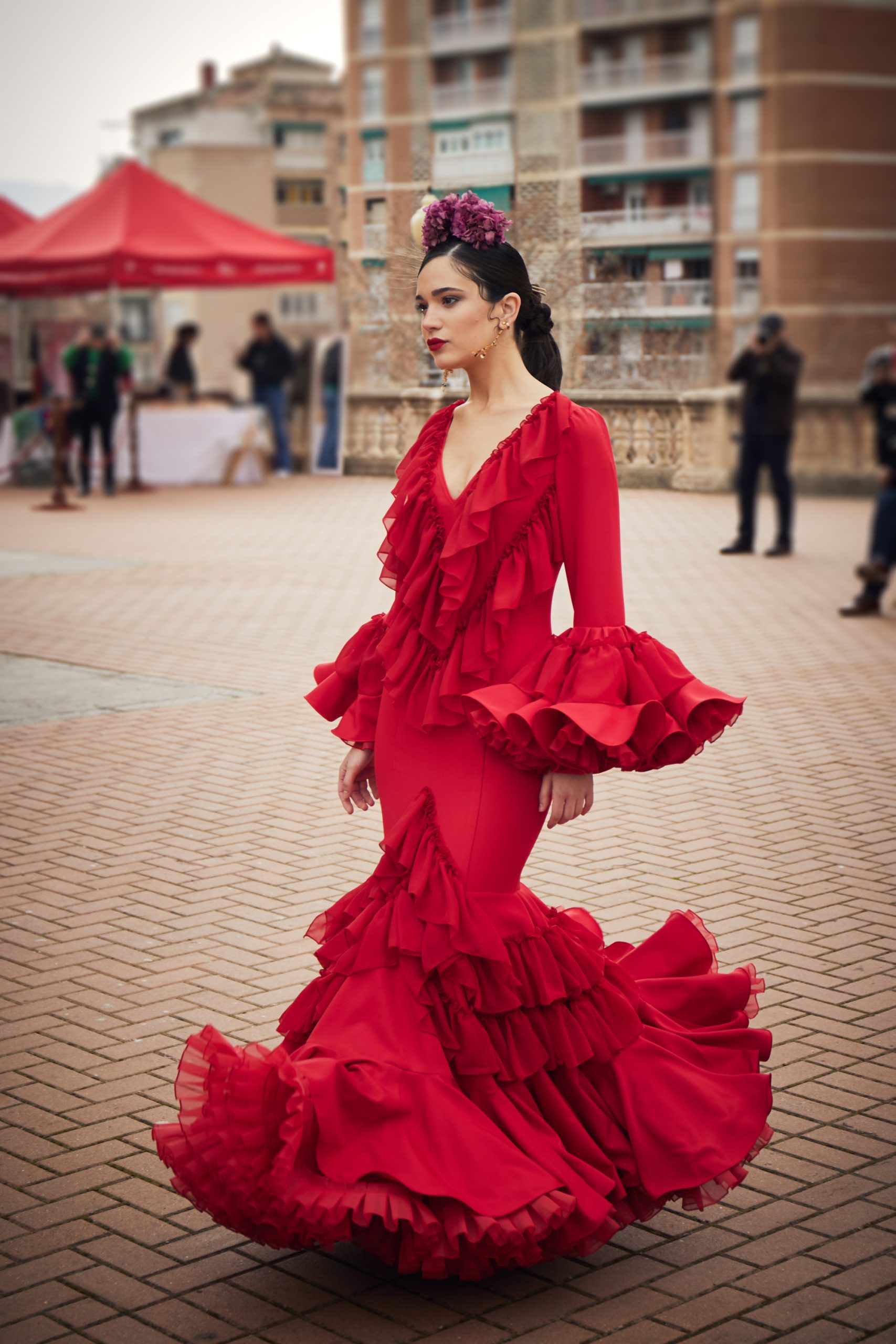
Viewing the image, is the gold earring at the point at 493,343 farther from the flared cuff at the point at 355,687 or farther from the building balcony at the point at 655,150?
the building balcony at the point at 655,150

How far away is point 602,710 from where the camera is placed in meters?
2.91

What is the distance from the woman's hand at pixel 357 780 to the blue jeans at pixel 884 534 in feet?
26.9

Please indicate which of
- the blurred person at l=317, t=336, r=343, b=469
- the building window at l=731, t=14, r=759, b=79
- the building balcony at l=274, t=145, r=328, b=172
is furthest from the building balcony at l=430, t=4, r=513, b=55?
the blurred person at l=317, t=336, r=343, b=469

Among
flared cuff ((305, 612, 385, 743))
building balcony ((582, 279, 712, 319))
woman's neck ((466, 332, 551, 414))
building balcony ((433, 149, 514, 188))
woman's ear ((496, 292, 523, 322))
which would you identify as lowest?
flared cuff ((305, 612, 385, 743))

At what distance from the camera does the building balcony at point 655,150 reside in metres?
53.4

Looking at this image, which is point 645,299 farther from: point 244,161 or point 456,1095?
point 244,161

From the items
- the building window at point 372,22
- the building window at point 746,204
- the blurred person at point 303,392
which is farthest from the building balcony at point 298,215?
the building window at point 746,204

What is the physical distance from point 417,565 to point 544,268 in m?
2.98

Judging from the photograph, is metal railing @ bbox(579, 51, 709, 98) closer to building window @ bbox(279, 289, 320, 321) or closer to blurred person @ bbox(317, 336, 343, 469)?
building window @ bbox(279, 289, 320, 321)

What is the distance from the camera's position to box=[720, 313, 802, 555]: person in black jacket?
13.6 metres

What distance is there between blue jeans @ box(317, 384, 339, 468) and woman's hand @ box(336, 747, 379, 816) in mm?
4610

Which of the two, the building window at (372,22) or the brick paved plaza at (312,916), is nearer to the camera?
the brick paved plaza at (312,916)

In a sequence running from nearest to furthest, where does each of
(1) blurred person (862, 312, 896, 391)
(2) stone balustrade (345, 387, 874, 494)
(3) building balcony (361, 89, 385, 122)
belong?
(2) stone balustrade (345, 387, 874, 494) < (3) building balcony (361, 89, 385, 122) < (1) blurred person (862, 312, 896, 391)

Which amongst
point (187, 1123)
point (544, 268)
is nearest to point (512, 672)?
point (187, 1123)
